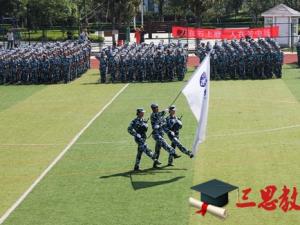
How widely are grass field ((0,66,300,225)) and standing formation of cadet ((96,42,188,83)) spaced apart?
3.15m

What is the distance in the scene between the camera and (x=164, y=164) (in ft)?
50.0

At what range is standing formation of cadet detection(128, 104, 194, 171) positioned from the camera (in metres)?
14.7

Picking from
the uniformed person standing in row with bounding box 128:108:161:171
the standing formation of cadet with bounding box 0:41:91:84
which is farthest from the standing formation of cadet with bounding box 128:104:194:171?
the standing formation of cadet with bounding box 0:41:91:84

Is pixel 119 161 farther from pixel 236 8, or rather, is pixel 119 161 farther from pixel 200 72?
pixel 236 8

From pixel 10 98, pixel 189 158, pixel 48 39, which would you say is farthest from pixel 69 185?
pixel 48 39

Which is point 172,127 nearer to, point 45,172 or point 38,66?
point 45,172

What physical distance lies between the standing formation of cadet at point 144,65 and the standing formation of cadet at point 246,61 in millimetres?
1381

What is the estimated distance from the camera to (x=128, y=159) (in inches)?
625

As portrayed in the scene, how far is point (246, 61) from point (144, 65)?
4.60 metres

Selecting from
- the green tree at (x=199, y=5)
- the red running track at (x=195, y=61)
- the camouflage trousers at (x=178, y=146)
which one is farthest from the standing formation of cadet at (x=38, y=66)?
the camouflage trousers at (x=178, y=146)

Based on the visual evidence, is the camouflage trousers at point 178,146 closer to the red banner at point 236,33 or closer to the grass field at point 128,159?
the grass field at point 128,159

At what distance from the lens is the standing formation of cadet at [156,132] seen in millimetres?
14672

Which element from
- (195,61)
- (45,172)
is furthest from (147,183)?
(195,61)

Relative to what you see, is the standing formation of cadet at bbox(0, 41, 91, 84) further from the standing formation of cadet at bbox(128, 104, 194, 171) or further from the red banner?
the standing formation of cadet at bbox(128, 104, 194, 171)
